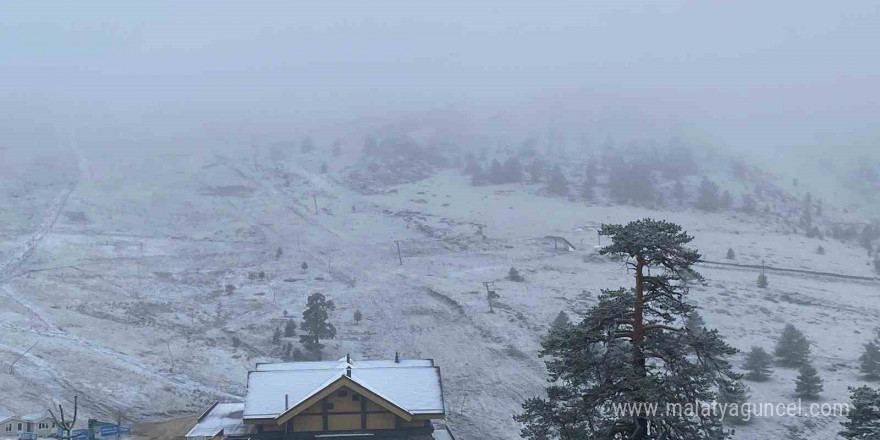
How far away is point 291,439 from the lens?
20500 mm

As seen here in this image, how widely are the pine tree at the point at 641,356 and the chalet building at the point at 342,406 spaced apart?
1029 centimetres

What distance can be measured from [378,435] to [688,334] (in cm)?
1285

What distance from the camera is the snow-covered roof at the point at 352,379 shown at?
67.6 ft

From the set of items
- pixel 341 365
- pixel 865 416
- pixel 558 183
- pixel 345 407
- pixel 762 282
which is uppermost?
pixel 865 416

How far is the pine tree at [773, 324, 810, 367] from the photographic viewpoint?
136 feet

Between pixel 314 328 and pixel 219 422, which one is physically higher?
pixel 219 422

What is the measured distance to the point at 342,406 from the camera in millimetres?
20859

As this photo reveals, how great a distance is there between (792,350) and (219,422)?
33193mm

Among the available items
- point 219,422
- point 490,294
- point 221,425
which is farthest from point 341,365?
point 490,294

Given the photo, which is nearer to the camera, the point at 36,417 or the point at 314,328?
the point at 36,417

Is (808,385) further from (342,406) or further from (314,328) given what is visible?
(314,328)

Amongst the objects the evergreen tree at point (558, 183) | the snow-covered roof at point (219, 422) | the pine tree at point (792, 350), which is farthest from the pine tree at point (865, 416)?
the evergreen tree at point (558, 183)

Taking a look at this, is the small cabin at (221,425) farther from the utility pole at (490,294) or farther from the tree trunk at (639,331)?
the utility pole at (490,294)

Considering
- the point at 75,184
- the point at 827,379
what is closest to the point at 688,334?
the point at 827,379
